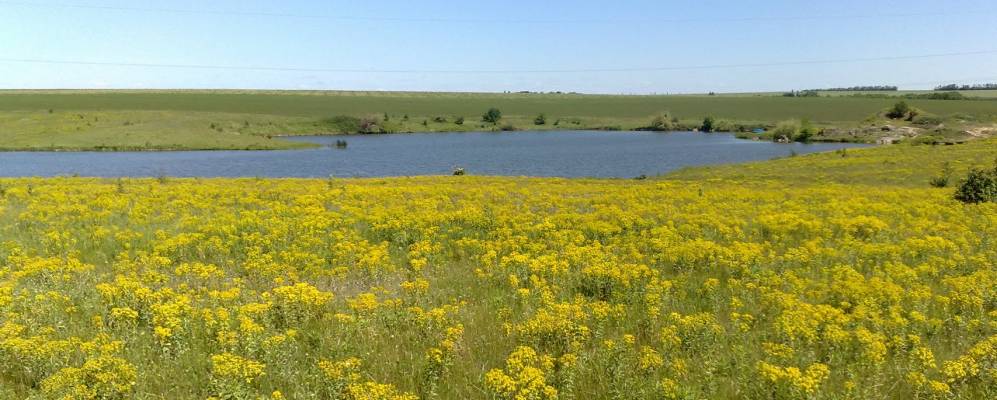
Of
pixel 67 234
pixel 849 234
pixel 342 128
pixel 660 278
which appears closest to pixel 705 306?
pixel 660 278

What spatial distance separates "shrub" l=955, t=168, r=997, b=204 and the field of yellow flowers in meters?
4.55

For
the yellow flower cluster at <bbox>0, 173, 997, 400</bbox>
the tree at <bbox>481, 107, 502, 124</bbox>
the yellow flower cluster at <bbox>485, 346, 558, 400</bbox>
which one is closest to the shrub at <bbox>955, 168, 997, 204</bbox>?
the yellow flower cluster at <bbox>0, 173, 997, 400</bbox>

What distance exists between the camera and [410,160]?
83.0 m

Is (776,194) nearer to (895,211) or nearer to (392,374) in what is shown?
(895,211)

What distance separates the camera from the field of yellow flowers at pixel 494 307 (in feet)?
21.9

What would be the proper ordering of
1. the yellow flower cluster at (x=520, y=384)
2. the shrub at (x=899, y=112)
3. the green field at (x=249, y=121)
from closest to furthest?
the yellow flower cluster at (x=520, y=384) < the green field at (x=249, y=121) < the shrub at (x=899, y=112)

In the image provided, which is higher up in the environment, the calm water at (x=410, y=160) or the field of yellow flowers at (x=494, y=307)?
the field of yellow flowers at (x=494, y=307)

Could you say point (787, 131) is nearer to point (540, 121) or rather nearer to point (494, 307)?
point (540, 121)

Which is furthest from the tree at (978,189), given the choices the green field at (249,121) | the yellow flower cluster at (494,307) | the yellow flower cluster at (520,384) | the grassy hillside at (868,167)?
the green field at (249,121)

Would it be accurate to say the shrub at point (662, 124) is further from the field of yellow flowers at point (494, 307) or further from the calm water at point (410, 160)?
the field of yellow flowers at point (494, 307)

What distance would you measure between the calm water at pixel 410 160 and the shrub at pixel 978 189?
1533 inches

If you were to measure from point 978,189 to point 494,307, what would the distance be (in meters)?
23.0

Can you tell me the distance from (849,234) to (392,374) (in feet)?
46.7

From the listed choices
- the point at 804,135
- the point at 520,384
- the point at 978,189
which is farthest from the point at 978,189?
the point at 804,135
